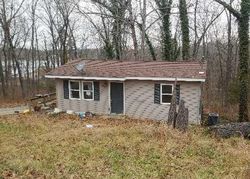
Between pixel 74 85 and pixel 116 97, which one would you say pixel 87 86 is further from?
pixel 116 97

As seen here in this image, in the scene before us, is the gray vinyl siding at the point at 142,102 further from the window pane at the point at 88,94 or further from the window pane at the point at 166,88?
the window pane at the point at 166,88

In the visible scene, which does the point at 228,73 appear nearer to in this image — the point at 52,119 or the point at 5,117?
the point at 52,119

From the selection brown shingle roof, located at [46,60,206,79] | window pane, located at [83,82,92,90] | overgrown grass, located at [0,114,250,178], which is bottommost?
overgrown grass, located at [0,114,250,178]

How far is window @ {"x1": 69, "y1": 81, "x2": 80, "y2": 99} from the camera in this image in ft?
67.3

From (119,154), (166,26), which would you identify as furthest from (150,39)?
(119,154)

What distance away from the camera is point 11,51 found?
31953 mm

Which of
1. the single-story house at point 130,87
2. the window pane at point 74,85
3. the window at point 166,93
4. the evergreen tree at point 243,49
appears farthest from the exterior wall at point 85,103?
the evergreen tree at point 243,49

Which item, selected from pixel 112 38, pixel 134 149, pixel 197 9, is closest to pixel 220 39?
pixel 197 9

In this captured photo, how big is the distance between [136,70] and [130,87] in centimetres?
Result: 114

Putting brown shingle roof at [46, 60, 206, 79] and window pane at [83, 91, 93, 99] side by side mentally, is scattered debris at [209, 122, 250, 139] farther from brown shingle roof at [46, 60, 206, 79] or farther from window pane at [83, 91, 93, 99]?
window pane at [83, 91, 93, 99]

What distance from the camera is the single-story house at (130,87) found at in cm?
1847

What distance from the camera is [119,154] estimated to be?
1110cm

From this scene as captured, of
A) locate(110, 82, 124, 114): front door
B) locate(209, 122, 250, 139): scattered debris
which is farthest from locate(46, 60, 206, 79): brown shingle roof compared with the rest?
locate(209, 122, 250, 139): scattered debris

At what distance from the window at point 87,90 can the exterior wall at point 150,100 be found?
2.29 m
